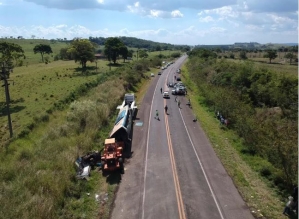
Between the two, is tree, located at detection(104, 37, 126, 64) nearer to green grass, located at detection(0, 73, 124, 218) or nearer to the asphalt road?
the asphalt road

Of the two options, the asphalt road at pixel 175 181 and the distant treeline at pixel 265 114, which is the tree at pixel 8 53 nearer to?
the asphalt road at pixel 175 181

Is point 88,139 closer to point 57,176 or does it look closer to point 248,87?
point 57,176

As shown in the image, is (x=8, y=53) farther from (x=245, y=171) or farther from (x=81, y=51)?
(x=245, y=171)

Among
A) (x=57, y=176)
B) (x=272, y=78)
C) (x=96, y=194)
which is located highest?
(x=272, y=78)


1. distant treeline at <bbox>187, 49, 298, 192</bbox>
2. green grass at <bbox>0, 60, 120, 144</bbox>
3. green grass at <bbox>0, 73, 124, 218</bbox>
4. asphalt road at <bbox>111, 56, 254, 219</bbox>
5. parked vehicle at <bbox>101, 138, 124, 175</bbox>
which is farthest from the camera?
green grass at <bbox>0, 60, 120, 144</bbox>

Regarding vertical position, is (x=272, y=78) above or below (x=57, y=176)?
above

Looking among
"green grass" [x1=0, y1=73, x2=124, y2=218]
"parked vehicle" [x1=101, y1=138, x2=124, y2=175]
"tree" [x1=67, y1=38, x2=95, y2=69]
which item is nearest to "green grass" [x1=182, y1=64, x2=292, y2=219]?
"parked vehicle" [x1=101, y1=138, x2=124, y2=175]

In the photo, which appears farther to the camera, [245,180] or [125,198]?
[245,180]

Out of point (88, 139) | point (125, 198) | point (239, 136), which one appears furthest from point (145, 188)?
point (239, 136)
